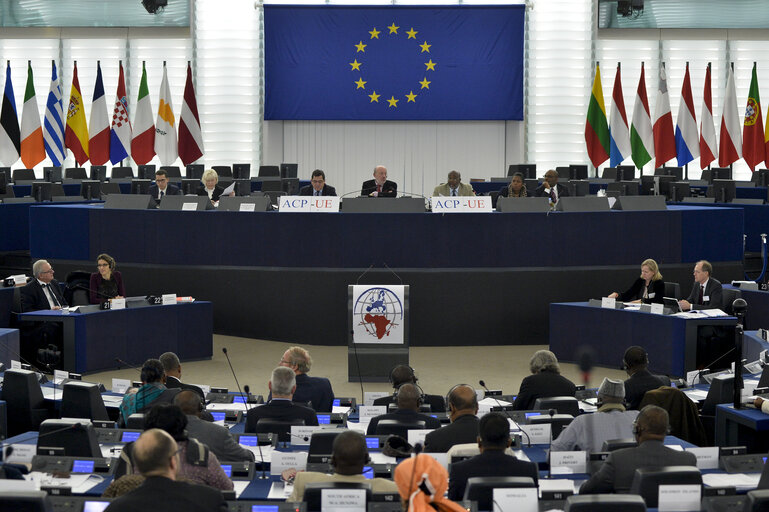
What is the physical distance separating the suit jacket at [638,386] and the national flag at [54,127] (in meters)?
16.9

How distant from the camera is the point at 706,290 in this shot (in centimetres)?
1187

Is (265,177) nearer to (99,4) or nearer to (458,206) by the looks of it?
(99,4)

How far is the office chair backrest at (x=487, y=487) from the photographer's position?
5.10 metres

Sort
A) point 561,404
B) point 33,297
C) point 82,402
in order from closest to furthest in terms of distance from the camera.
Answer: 1. point 561,404
2. point 82,402
3. point 33,297

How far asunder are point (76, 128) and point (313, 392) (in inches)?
619

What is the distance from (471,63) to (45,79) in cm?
1011

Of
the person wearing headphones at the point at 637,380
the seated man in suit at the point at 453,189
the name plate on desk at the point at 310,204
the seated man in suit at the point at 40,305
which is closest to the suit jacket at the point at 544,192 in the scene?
the seated man in suit at the point at 453,189

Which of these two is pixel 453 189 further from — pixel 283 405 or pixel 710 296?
pixel 283 405

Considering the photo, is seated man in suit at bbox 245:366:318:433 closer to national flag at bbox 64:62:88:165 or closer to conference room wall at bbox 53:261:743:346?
conference room wall at bbox 53:261:743:346

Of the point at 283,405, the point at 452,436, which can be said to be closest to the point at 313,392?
the point at 283,405

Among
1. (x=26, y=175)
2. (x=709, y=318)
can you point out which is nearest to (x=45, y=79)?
(x=26, y=175)

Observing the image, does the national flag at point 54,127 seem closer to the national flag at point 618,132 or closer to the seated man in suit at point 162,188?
the seated man in suit at point 162,188

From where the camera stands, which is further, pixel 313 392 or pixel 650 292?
pixel 650 292

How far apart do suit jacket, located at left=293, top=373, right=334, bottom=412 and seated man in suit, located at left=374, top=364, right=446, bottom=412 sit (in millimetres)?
472
